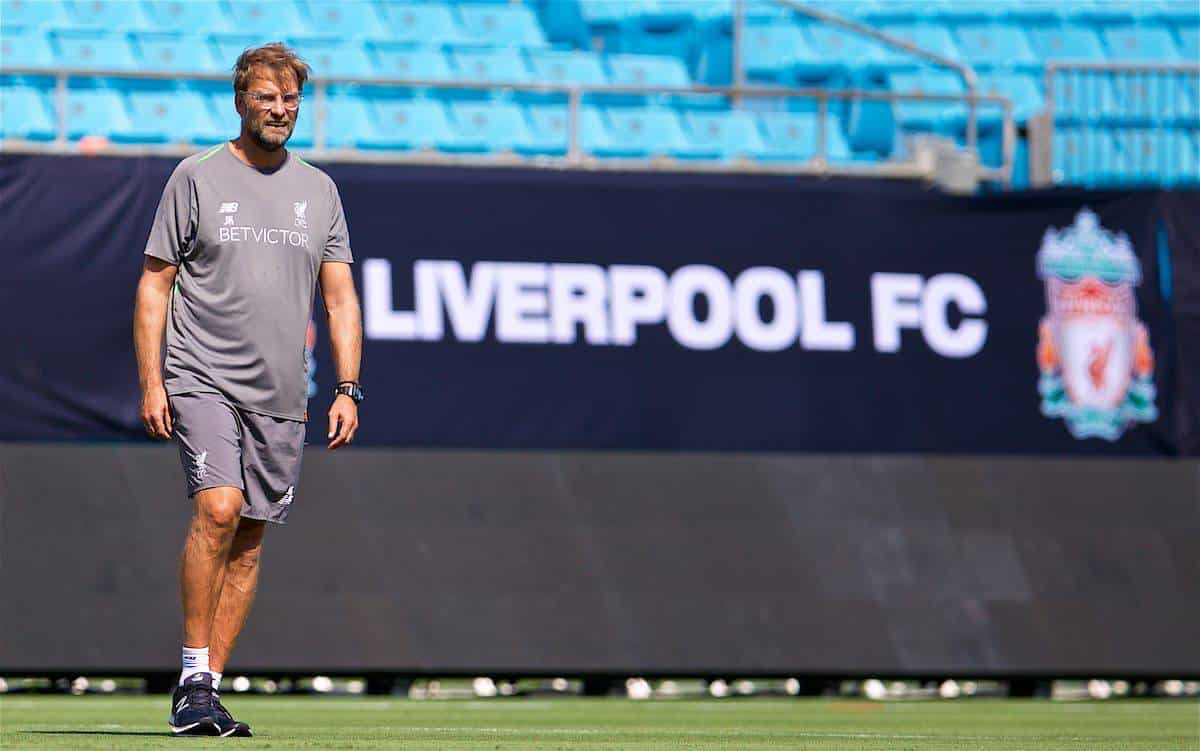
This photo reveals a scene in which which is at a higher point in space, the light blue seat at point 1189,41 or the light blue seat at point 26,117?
the light blue seat at point 1189,41

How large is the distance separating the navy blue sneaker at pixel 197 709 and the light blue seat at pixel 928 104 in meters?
8.78

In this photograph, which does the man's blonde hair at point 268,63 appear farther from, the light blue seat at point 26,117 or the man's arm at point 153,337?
the light blue seat at point 26,117

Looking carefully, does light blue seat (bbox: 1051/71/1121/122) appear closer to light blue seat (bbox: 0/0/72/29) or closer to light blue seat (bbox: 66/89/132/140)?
light blue seat (bbox: 66/89/132/140)

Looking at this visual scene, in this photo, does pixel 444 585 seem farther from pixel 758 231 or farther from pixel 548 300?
pixel 758 231

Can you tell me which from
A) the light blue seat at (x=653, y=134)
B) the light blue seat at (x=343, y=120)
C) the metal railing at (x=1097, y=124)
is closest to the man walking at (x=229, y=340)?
the metal railing at (x=1097, y=124)

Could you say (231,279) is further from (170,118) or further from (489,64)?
(489,64)

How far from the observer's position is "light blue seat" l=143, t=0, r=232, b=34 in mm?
14836

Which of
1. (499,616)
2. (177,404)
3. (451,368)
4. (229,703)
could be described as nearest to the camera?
(177,404)

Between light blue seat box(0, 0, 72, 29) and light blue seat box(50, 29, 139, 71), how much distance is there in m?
0.13

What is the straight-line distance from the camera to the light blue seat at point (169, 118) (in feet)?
41.4

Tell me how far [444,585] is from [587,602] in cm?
71

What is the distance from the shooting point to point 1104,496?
10953 mm

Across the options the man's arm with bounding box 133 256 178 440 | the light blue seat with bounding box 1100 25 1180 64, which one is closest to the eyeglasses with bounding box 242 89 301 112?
the man's arm with bounding box 133 256 178 440

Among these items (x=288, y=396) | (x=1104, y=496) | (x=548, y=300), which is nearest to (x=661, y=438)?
(x=548, y=300)
